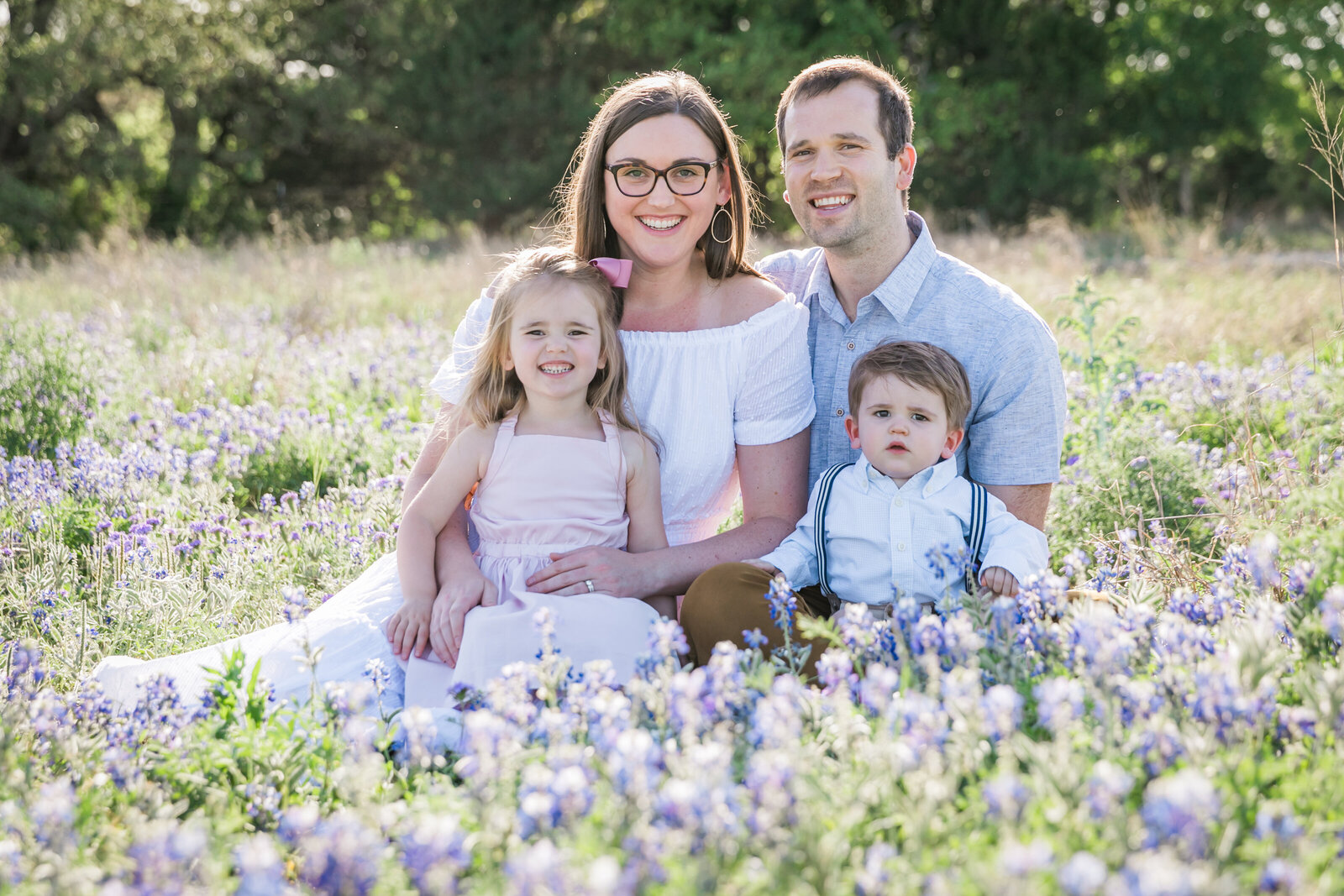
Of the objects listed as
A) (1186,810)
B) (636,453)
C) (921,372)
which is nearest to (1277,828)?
(1186,810)

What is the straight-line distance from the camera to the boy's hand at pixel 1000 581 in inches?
109

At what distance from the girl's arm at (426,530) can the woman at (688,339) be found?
0.09 meters

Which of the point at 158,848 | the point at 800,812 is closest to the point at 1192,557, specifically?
the point at 800,812

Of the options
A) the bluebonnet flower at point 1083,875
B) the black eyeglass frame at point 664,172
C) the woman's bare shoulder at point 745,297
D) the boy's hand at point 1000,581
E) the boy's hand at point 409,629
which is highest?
the black eyeglass frame at point 664,172

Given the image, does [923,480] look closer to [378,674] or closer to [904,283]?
[904,283]

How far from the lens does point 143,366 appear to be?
6562 mm

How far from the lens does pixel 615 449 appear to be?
317 cm

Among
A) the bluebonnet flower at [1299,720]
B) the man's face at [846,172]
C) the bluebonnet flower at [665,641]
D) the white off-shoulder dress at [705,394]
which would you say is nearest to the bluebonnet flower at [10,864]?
the bluebonnet flower at [665,641]

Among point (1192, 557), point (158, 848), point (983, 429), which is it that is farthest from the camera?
point (1192, 557)

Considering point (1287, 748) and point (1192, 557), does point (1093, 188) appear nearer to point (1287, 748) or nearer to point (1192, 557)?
point (1192, 557)

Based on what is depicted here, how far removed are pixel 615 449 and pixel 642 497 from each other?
17 centimetres

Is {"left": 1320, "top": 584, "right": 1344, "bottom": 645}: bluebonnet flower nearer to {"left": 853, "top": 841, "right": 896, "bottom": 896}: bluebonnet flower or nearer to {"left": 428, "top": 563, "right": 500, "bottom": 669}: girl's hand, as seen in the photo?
{"left": 853, "top": 841, "right": 896, "bottom": 896}: bluebonnet flower

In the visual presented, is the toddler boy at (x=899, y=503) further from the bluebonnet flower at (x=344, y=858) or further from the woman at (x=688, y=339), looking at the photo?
the bluebonnet flower at (x=344, y=858)

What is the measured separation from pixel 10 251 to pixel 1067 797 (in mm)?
24348
